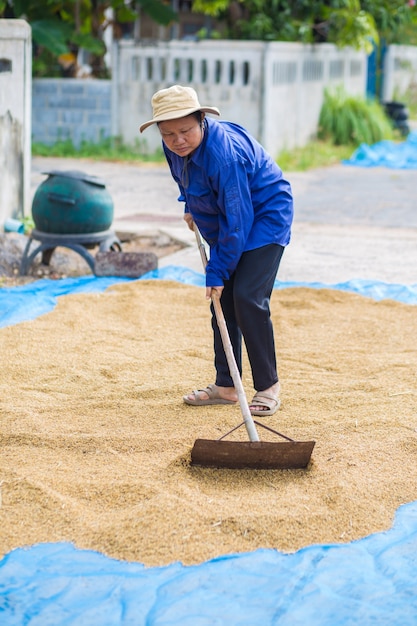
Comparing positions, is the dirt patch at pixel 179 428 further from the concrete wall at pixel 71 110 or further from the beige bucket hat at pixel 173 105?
the concrete wall at pixel 71 110

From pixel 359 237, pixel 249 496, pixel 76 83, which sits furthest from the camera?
pixel 76 83

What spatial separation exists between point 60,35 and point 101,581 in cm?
1173

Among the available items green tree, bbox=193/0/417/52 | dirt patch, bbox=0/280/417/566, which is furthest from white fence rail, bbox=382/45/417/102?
dirt patch, bbox=0/280/417/566

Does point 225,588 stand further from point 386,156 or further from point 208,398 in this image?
point 386,156

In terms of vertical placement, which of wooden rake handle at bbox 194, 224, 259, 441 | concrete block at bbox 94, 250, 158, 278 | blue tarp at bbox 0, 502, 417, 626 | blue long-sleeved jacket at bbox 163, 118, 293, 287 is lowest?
concrete block at bbox 94, 250, 158, 278

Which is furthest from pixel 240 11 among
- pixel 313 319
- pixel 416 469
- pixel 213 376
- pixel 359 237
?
pixel 416 469

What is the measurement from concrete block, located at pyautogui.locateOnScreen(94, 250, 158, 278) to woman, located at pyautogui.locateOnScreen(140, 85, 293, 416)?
8.68ft

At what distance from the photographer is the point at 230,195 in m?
3.93

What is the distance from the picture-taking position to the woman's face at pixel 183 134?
151 inches

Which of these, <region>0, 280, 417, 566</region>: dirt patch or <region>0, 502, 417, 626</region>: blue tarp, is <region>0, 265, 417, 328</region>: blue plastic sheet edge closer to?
<region>0, 280, 417, 566</region>: dirt patch

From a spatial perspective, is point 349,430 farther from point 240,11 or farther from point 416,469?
point 240,11

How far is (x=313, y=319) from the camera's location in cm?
613

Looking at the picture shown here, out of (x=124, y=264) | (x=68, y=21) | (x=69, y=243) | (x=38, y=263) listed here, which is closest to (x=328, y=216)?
(x=124, y=264)

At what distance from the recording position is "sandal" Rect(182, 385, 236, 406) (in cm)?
456
